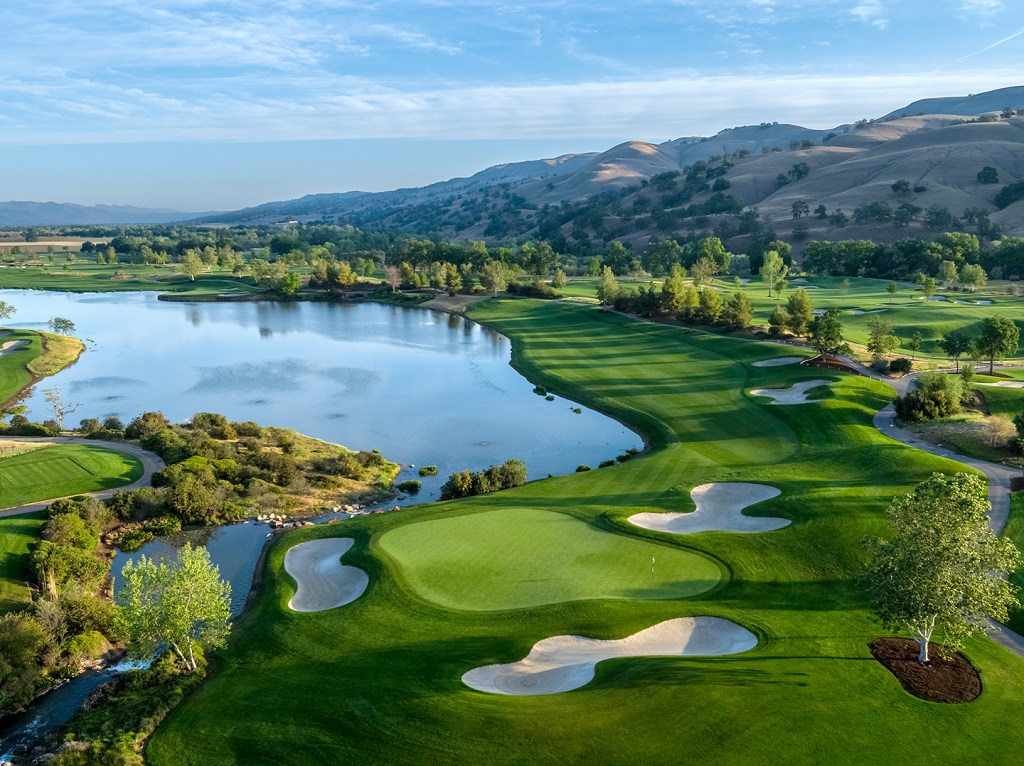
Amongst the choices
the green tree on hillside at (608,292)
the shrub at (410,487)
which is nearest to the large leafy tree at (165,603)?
the shrub at (410,487)

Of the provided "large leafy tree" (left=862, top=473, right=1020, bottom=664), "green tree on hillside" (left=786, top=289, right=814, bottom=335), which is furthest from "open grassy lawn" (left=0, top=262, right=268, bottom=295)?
"large leafy tree" (left=862, top=473, right=1020, bottom=664)

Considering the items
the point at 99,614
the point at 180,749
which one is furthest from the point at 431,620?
the point at 99,614

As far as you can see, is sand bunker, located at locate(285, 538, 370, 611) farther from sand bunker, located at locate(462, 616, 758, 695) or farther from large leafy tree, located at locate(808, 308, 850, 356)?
large leafy tree, located at locate(808, 308, 850, 356)

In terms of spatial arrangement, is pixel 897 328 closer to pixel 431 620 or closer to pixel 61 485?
pixel 431 620

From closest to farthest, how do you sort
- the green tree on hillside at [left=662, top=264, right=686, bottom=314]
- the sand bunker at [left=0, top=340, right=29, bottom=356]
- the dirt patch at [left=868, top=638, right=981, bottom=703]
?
Result: the dirt patch at [left=868, top=638, right=981, bottom=703], the sand bunker at [left=0, top=340, right=29, bottom=356], the green tree on hillside at [left=662, top=264, right=686, bottom=314]

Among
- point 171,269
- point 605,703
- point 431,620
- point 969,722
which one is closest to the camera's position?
point 969,722

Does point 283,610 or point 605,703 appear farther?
point 283,610

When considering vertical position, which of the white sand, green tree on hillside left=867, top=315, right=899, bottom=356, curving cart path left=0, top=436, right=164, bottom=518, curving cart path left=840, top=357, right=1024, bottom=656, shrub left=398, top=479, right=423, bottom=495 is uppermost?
green tree on hillside left=867, top=315, right=899, bottom=356

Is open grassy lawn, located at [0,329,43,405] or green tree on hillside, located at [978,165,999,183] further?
green tree on hillside, located at [978,165,999,183]

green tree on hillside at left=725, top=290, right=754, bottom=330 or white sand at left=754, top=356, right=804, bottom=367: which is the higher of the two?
green tree on hillside at left=725, top=290, right=754, bottom=330
